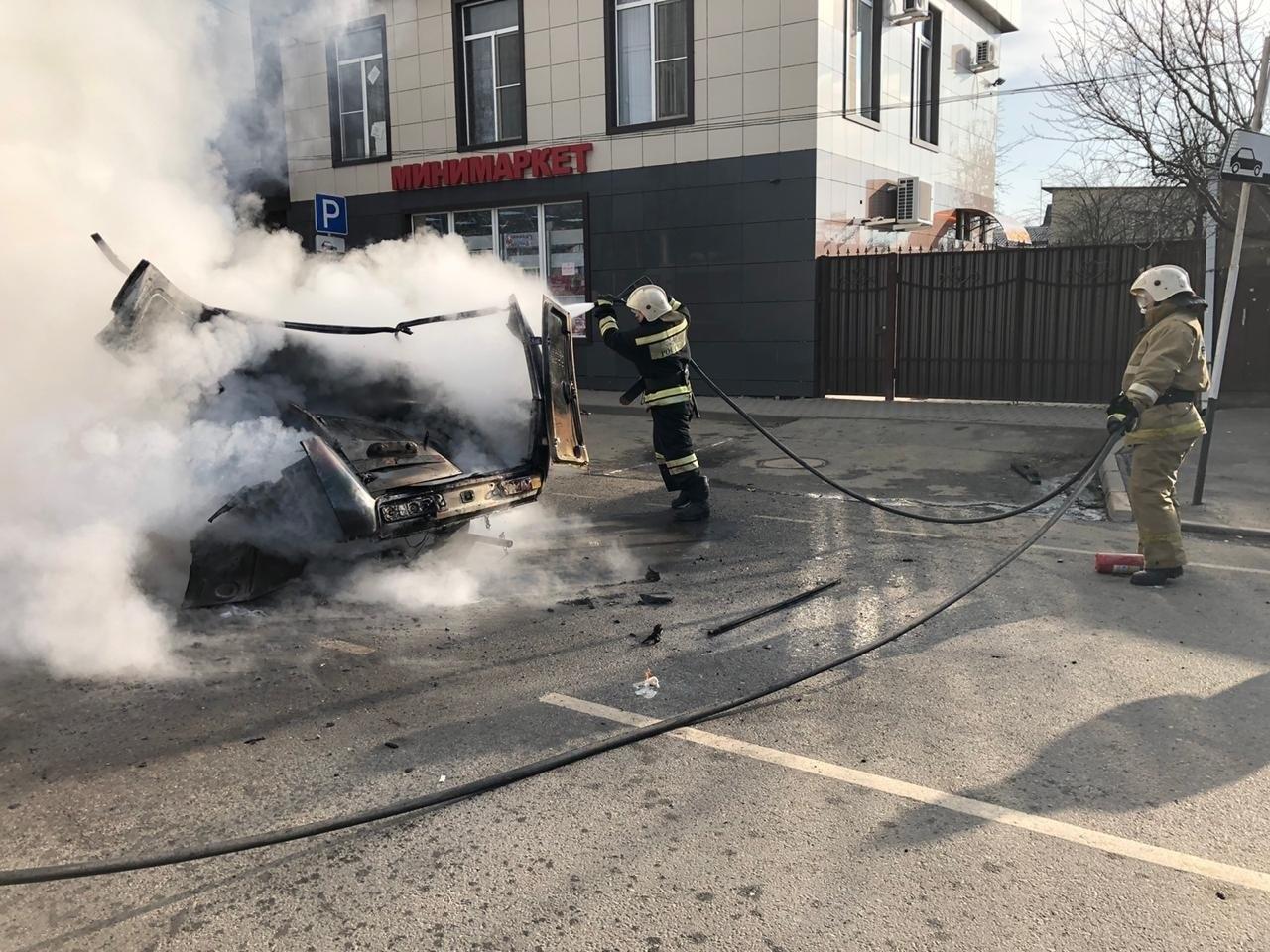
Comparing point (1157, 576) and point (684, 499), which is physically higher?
point (684, 499)

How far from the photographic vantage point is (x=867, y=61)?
14.9 m

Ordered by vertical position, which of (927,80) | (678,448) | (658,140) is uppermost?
(927,80)

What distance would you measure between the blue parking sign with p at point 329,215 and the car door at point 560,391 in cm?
749

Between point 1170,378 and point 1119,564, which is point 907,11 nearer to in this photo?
point 1170,378

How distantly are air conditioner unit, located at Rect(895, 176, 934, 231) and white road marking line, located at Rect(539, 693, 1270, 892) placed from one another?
1330 cm

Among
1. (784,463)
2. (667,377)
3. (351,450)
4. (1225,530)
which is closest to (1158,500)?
(1225,530)

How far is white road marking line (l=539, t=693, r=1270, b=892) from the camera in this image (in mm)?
2773

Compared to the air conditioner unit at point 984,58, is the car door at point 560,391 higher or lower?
lower

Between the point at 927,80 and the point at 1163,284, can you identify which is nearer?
the point at 1163,284

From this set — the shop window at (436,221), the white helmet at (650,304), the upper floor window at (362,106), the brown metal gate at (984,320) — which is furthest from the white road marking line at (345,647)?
the upper floor window at (362,106)

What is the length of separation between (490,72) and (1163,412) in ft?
44.5

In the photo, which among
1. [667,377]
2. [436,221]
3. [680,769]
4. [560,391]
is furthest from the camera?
[436,221]

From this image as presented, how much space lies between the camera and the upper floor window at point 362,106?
16.8 metres

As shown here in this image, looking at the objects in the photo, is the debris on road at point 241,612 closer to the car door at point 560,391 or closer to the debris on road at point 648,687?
the car door at point 560,391
